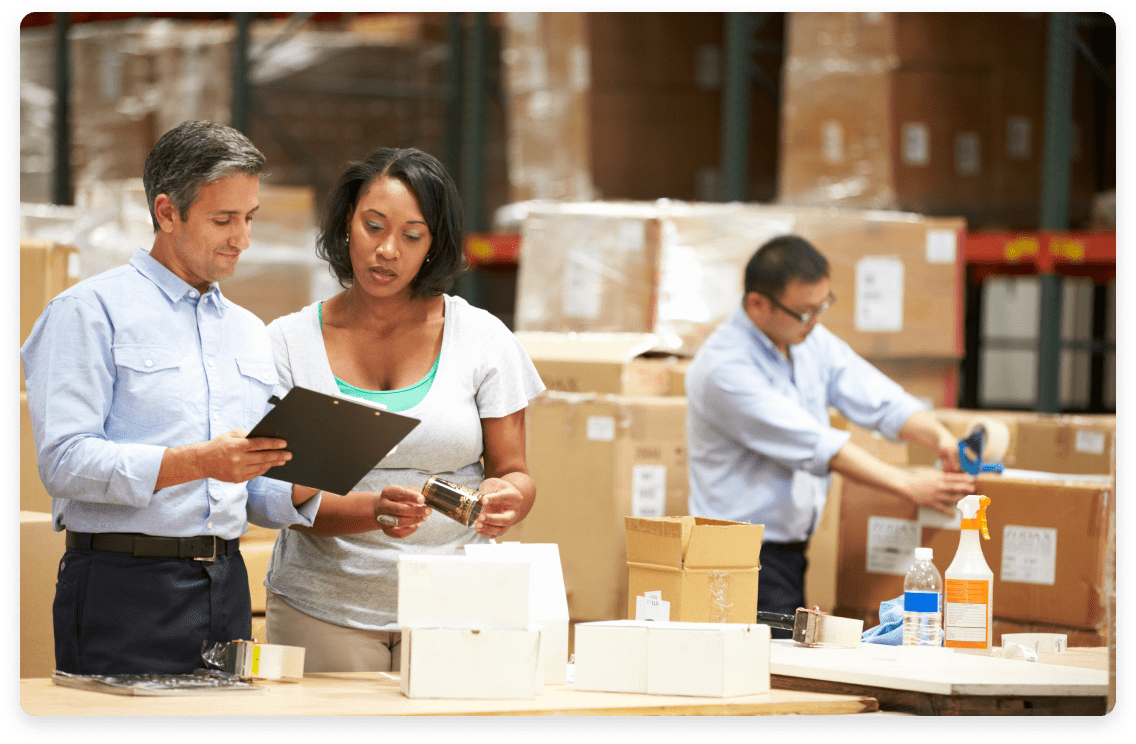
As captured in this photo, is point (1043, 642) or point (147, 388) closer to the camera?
point (147, 388)

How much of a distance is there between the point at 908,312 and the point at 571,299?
4.20 ft

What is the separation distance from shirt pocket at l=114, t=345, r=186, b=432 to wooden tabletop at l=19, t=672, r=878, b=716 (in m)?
0.42

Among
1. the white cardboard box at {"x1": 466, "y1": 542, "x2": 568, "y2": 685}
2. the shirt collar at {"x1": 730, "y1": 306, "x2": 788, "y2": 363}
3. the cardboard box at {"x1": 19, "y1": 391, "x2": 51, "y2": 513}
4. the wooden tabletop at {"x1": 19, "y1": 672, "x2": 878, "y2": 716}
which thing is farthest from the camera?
the shirt collar at {"x1": 730, "y1": 306, "x2": 788, "y2": 363}

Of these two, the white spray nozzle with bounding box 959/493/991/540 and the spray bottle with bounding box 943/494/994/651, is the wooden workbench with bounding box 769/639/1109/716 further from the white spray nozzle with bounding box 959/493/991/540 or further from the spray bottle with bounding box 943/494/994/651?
the white spray nozzle with bounding box 959/493/991/540

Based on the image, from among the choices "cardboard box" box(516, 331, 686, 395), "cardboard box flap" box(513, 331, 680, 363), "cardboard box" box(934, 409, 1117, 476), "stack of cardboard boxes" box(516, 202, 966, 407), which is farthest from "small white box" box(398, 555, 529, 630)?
"stack of cardboard boxes" box(516, 202, 966, 407)

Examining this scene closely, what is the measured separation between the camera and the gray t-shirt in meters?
2.22

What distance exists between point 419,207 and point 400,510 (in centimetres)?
56

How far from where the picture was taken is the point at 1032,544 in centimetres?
325

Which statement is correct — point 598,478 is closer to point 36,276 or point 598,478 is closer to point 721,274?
point 721,274

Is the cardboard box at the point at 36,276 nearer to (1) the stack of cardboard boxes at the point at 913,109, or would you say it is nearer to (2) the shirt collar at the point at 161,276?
(2) the shirt collar at the point at 161,276

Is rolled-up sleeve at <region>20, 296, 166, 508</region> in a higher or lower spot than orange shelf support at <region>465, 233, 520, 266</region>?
lower

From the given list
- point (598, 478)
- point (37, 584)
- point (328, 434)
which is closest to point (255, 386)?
point (328, 434)

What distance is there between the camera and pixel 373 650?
2221 millimetres

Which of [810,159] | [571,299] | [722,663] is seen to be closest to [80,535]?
[722,663]
